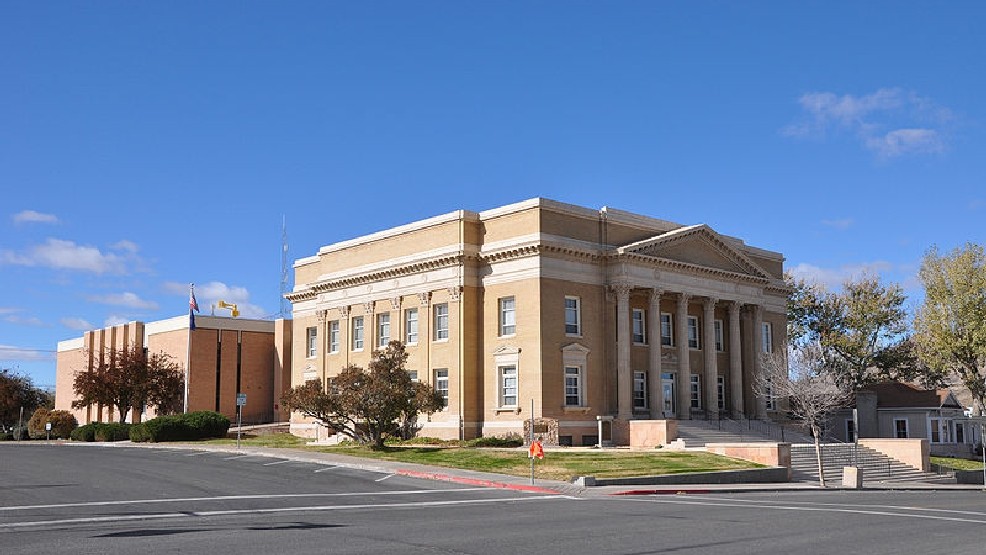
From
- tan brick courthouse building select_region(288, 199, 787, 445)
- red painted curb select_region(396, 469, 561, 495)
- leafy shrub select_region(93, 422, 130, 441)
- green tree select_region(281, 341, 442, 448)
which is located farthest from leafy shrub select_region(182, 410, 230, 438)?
red painted curb select_region(396, 469, 561, 495)

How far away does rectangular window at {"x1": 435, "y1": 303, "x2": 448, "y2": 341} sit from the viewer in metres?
51.8

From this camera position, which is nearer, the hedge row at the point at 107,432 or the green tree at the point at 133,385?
the hedge row at the point at 107,432

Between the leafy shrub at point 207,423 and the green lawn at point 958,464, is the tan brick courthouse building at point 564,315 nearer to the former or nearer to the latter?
the leafy shrub at point 207,423

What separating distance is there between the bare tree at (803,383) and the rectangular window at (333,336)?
25.8 m

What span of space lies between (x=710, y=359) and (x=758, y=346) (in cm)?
531

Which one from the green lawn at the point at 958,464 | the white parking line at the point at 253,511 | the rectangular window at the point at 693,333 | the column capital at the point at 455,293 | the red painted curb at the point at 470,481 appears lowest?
the green lawn at the point at 958,464

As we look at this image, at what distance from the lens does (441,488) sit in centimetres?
2781

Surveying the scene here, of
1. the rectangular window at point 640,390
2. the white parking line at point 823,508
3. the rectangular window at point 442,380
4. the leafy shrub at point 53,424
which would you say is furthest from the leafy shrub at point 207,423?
the white parking line at point 823,508

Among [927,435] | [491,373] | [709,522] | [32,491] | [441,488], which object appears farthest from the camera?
[927,435]

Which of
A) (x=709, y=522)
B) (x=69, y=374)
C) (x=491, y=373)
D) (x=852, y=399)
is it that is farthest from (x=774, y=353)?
(x=69, y=374)

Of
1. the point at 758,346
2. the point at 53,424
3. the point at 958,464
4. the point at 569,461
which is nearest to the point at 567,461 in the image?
the point at 569,461

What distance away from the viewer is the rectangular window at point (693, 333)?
2144 inches

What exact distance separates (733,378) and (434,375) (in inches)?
689

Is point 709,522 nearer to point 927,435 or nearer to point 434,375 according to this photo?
point 434,375
